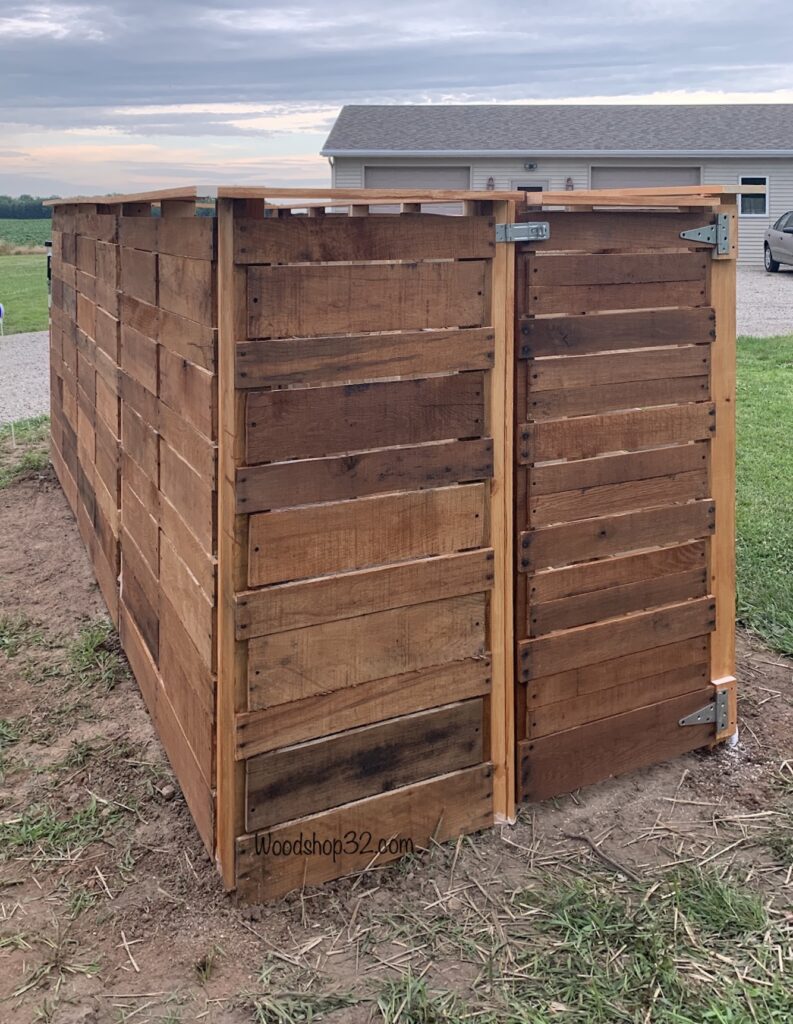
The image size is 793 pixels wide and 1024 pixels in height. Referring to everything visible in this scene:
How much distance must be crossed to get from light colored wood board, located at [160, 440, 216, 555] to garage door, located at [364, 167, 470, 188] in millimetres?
23555

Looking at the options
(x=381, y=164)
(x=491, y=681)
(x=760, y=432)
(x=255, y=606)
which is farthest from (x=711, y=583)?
(x=381, y=164)

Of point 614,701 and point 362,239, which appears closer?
point 362,239

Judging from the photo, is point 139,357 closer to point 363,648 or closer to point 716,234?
point 363,648

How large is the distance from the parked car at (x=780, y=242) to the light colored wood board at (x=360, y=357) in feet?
74.1

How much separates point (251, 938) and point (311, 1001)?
37cm

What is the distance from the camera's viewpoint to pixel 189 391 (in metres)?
3.48

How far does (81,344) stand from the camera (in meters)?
6.76

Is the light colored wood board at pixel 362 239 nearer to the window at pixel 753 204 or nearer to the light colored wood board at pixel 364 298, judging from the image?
the light colored wood board at pixel 364 298

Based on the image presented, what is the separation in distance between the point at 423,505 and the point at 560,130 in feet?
86.8

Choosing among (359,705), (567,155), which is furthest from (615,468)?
(567,155)

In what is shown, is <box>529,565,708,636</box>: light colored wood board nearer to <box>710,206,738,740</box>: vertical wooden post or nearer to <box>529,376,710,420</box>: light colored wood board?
<box>710,206,738,740</box>: vertical wooden post

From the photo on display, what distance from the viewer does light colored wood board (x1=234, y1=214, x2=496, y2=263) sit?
3.00 meters

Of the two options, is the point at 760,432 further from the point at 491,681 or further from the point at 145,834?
the point at 145,834

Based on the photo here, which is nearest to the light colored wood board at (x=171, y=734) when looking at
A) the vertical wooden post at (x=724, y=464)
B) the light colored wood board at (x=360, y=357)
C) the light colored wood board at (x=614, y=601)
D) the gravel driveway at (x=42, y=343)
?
the light colored wood board at (x=614, y=601)
